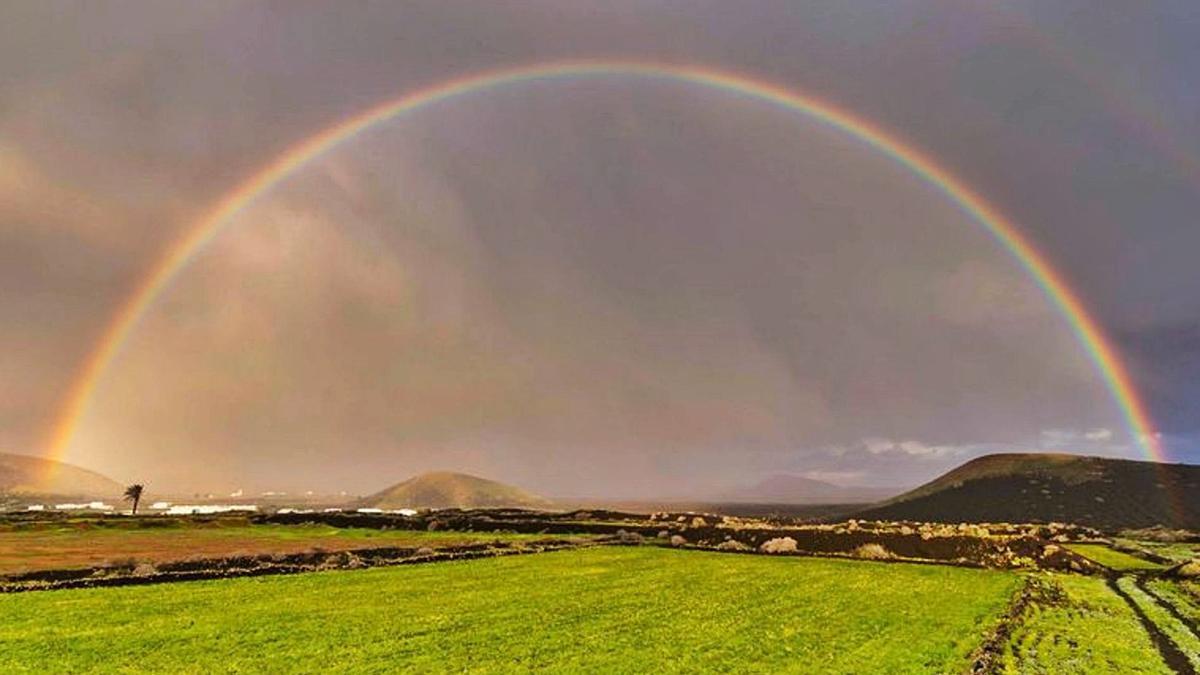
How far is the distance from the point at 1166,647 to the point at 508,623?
129 ft

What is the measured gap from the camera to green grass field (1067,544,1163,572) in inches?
3721

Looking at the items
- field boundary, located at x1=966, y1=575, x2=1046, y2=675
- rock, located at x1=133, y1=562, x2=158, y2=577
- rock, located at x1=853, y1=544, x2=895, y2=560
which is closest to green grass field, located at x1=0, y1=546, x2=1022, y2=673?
field boundary, located at x1=966, y1=575, x2=1046, y2=675

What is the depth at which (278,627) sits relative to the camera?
39000mm

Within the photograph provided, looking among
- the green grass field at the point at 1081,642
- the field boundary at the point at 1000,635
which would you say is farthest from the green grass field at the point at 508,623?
the green grass field at the point at 1081,642

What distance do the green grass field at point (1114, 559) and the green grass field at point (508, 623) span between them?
43.2 metres

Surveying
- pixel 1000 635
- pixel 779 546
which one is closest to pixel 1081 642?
pixel 1000 635

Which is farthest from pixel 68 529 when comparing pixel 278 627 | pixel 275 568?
pixel 278 627

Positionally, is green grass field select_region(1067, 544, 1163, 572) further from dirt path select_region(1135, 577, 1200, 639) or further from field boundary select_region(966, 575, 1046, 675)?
field boundary select_region(966, 575, 1046, 675)

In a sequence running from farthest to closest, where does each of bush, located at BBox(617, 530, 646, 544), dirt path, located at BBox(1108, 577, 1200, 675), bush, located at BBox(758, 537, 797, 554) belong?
bush, located at BBox(617, 530, 646, 544) → bush, located at BBox(758, 537, 797, 554) → dirt path, located at BBox(1108, 577, 1200, 675)

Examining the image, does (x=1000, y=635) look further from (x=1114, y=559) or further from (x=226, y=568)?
(x=1114, y=559)

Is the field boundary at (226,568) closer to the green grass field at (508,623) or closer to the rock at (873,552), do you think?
the green grass field at (508,623)

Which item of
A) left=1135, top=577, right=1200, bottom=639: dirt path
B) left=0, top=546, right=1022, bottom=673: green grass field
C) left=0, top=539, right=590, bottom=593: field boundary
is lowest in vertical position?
left=1135, top=577, right=1200, bottom=639: dirt path

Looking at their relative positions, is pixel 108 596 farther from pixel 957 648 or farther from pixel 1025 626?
pixel 1025 626

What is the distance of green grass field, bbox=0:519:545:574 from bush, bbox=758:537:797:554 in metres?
42.2
